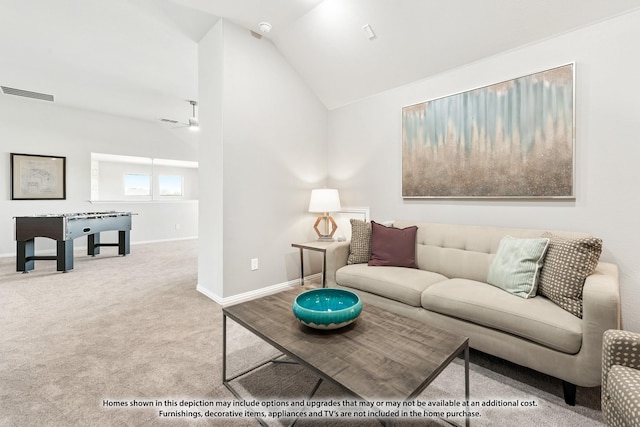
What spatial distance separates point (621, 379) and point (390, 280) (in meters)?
1.34

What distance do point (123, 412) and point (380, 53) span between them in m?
3.41

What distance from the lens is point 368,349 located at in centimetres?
124

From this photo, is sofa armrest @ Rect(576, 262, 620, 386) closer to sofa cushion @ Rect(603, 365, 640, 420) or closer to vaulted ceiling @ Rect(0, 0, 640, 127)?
sofa cushion @ Rect(603, 365, 640, 420)

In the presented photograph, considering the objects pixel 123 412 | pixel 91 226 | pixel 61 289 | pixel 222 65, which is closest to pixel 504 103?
pixel 222 65

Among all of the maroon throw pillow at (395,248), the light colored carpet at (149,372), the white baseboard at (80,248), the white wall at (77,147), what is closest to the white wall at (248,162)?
the light colored carpet at (149,372)

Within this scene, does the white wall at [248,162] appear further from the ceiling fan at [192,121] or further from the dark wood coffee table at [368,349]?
the ceiling fan at [192,121]

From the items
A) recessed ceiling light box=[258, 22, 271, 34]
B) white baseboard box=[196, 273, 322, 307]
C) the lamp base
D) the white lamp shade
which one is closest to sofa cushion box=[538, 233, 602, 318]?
the white lamp shade

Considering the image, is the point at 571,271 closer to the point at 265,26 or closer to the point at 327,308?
the point at 327,308

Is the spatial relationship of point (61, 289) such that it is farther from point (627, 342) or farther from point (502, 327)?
point (627, 342)

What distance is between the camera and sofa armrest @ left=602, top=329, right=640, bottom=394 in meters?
1.10

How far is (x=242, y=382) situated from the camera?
67.0 inches

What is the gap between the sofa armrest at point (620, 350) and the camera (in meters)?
1.10

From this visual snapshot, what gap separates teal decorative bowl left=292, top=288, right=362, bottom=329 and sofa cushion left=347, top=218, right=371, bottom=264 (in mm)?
1145

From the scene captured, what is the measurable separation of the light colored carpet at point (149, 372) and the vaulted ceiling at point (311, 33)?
8.13ft
